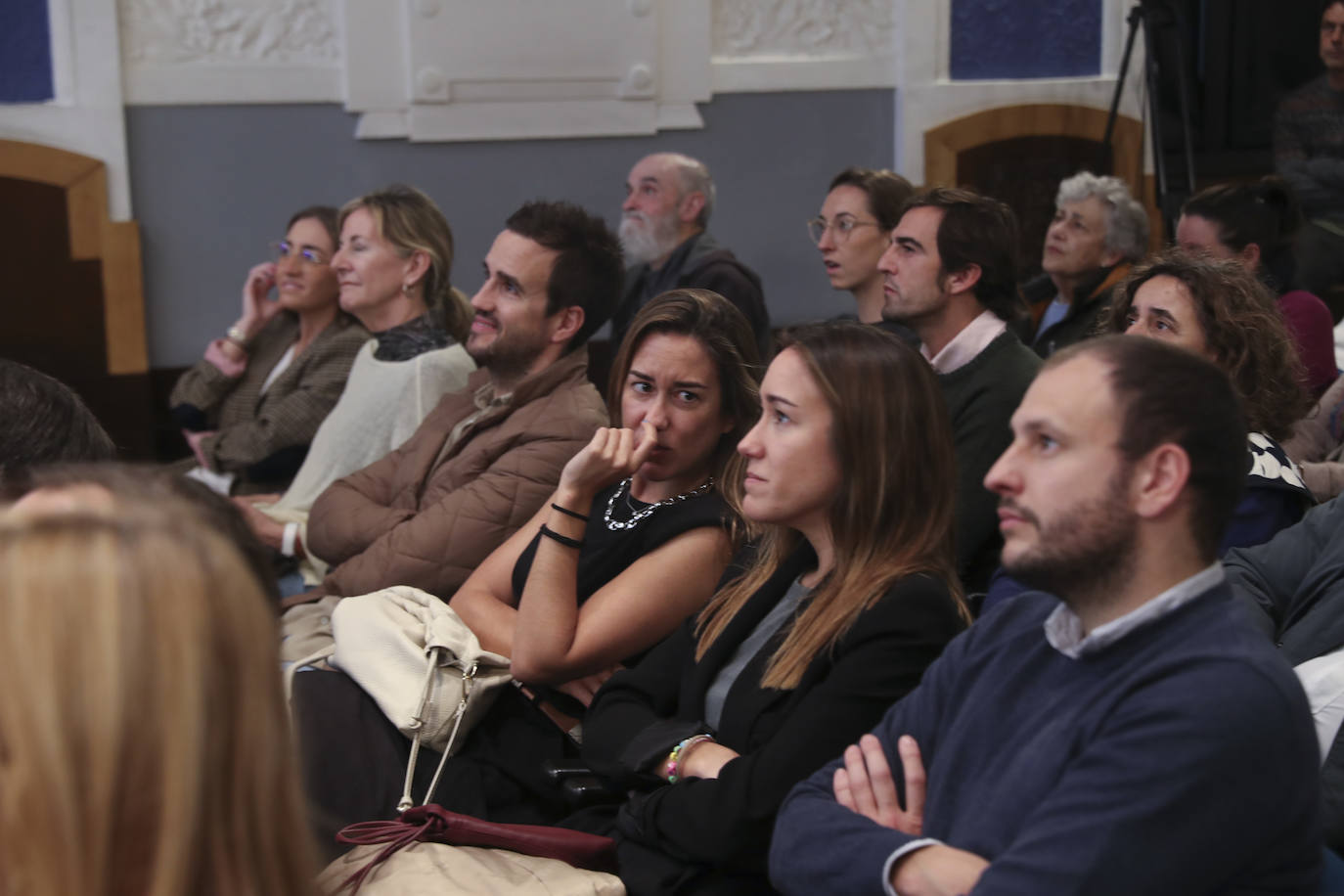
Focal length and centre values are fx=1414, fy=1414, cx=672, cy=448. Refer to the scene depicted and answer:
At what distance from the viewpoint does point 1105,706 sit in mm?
1254

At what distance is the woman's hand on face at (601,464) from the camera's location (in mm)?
2113

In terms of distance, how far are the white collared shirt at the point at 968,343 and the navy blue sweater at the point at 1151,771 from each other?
157 cm

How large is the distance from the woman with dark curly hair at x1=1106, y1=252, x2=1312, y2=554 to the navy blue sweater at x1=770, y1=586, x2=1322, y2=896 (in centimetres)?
100

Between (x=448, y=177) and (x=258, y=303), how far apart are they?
135 centimetres

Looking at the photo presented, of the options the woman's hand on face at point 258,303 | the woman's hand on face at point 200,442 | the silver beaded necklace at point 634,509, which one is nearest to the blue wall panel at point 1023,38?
the woman's hand on face at point 258,303

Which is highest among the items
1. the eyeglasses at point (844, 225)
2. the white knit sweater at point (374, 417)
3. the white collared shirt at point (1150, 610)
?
the eyeglasses at point (844, 225)

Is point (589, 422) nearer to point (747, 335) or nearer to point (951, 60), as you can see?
point (747, 335)

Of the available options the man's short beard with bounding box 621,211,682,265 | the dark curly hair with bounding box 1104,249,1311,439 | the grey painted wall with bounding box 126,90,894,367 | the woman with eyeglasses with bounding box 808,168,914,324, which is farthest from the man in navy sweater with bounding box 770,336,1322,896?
the grey painted wall with bounding box 126,90,894,367

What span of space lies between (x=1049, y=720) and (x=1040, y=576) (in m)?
0.13

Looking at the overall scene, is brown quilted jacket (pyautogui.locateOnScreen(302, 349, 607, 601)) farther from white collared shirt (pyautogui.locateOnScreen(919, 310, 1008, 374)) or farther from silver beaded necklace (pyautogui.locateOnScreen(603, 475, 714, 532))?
white collared shirt (pyautogui.locateOnScreen(919, 310, 1008, 374))

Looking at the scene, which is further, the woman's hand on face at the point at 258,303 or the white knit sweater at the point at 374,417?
the woman's hand on face at the point at 258,303

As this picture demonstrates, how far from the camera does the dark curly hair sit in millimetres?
2283

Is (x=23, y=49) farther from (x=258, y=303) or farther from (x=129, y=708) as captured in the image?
(x=129, y=708)

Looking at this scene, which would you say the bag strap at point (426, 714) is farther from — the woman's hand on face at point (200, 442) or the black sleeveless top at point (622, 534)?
the woman's hand on face at point (200, 442)
